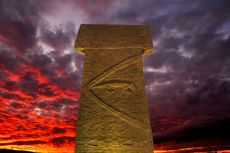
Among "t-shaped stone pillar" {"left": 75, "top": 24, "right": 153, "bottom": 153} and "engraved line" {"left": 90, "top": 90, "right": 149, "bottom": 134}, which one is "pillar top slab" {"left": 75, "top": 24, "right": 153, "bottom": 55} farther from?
"engraved line" {"left": 90, "top": 90, "right": 149, "bottom": 134}

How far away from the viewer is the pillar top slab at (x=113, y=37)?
3.58 metres

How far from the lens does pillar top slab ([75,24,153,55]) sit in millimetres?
3580

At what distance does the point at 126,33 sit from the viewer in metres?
3.71

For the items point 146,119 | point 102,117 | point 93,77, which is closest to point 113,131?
point 102,117

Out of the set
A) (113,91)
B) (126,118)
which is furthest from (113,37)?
(126,118)

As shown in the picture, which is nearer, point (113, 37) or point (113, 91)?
point (113, 91)

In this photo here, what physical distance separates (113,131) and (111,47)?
1.44 meters

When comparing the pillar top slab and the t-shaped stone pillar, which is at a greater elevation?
the pillar top slab

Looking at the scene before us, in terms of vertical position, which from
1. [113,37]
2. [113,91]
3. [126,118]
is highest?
[113,37]

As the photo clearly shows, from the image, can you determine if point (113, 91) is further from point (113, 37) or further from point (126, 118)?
point (113, 37)

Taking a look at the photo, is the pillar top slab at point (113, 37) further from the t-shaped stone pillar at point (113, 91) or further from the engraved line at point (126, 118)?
the engraved line at point (126, 118)

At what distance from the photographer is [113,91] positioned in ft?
10.6

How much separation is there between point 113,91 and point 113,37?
1.02 m

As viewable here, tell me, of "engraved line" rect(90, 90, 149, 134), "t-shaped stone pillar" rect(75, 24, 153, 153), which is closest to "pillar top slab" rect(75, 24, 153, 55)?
"t-shaped stone pillar" rect(75, 24, 153, 153)
